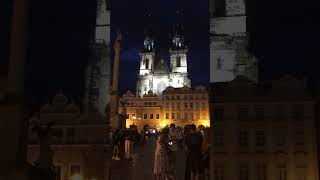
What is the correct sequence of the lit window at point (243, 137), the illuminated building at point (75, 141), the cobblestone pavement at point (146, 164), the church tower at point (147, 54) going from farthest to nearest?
the church tower at point (147, 54) < the illuminated building at point (75, 141) < the lit window at point (243, 137) < the cobblestone pavement at point (146, 164)

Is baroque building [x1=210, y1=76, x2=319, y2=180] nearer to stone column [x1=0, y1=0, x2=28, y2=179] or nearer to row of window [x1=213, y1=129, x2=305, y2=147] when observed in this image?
row of window [x1=213, y1=129, x2=305, y2=147]

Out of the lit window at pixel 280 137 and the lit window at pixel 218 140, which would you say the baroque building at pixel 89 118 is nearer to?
the lit window at pixel 218 140

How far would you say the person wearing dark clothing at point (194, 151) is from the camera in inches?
524

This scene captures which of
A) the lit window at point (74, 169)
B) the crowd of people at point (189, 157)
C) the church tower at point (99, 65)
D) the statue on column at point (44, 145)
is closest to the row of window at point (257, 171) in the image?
the church tower at point (99, 65)

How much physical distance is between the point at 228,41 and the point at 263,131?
19.4 feet

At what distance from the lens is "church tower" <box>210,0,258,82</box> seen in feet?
106

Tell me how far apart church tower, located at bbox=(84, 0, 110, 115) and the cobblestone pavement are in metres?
4.91

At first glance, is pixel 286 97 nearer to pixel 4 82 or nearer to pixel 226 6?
pixel 226 6

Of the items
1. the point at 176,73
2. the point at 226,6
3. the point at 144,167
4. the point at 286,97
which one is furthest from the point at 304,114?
the point at 176,73

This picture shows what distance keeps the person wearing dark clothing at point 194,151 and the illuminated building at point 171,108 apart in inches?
2809

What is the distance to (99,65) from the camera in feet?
112

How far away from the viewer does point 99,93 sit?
111 ft

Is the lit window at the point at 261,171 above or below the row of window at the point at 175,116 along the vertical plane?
below

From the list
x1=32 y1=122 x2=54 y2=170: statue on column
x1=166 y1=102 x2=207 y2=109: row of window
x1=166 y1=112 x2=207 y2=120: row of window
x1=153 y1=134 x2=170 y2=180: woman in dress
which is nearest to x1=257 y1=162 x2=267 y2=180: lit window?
x1=153 y1=134 x2=170 y2=180: woman in dress
